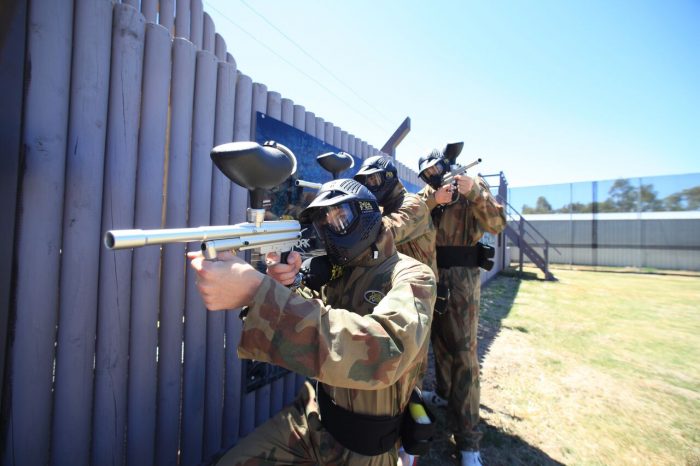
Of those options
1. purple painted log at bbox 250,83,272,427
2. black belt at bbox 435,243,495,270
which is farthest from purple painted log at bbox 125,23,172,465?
black belt at bbox 435,243,495,270

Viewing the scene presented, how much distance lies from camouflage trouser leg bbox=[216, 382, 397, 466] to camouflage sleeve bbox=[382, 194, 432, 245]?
4.61 ft

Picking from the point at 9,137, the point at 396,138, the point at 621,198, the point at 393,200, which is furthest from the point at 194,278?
the point at 621,198

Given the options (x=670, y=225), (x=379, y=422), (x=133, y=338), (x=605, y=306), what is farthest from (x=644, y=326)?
(x=670, y=225)

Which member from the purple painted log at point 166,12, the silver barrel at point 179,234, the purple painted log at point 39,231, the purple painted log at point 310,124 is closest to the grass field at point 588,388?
the silver barrel at point 179,234

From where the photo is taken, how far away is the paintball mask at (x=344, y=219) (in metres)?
1.64

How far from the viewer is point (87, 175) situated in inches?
69.6

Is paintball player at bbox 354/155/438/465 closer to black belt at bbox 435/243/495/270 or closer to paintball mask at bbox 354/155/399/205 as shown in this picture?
paintball mask at bbox 354/155/399/205

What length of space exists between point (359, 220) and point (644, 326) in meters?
8.68

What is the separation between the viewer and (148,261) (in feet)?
6.91

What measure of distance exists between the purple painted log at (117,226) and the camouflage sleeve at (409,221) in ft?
5.93

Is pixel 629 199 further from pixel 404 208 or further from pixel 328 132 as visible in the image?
pixel 404 208

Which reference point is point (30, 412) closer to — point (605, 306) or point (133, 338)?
point (133, 338)

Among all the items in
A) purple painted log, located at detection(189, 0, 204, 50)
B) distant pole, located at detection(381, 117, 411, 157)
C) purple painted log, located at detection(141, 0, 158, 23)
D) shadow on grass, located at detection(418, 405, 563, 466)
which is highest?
purple painted log, located at detection(189, 0, 204, 50)

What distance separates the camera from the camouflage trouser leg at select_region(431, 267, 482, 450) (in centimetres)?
275
